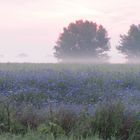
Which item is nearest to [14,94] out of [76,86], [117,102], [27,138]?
[76,86]

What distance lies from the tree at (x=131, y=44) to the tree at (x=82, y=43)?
2.95 meters

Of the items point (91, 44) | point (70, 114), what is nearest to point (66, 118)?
point (70, 114)

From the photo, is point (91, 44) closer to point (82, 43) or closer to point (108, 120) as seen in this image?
point (82, 43)

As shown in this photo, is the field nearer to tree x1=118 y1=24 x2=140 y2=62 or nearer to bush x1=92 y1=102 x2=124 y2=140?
bush x1=92 y1=102 x2=124 y2=140

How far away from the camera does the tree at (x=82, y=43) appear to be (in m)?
81.2

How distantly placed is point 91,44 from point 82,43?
1595mm

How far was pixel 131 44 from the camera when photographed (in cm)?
8269

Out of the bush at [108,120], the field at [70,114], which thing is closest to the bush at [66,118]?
the field at [70,114]

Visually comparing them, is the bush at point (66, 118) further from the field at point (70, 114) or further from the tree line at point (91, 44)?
the tree line at point (91, 44)

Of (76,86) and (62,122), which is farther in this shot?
(76,86)

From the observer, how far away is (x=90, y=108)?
1054cm

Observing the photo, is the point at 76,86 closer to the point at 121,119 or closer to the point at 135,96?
the point at 135,96

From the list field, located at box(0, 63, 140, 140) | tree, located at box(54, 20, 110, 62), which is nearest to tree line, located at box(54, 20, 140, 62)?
tree, located at box(54, 20, 110, 62)

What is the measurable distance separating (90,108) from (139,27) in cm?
7800
